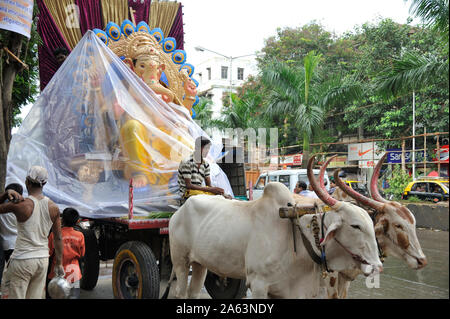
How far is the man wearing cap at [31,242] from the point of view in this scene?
375 centimetres

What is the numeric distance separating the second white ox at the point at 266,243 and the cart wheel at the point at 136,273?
0.27 m

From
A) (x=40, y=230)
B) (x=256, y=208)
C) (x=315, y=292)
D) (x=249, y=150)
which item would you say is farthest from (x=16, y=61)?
(x=249, y=150)

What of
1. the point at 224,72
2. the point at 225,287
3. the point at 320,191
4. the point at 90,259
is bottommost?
the point at 225,287

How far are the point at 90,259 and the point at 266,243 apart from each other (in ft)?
10.1

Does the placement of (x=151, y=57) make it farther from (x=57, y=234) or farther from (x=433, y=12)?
(x=433, y=12)

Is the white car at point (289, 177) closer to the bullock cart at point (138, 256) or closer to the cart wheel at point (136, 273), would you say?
the bullock cart at point (138, 256)

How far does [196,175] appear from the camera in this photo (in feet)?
17.4

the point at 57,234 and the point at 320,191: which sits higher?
the point at 320,191

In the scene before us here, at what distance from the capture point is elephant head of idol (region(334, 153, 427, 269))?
13.0 ft

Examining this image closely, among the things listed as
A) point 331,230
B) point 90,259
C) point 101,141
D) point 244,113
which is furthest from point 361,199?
point 244,113

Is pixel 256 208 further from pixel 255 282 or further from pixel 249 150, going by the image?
pixel 249 150

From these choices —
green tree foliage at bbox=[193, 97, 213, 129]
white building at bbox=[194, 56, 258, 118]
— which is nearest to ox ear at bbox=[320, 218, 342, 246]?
green tree foliage at bbox=[193, 97, 213, 129]

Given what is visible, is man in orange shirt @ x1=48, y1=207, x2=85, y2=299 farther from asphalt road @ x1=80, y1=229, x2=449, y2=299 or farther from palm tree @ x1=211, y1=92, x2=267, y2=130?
palm tree @ x1=211, y1=92, x2=267, y2=130

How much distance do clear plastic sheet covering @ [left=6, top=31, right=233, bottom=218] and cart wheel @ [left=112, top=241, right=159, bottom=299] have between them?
0.59 meters
